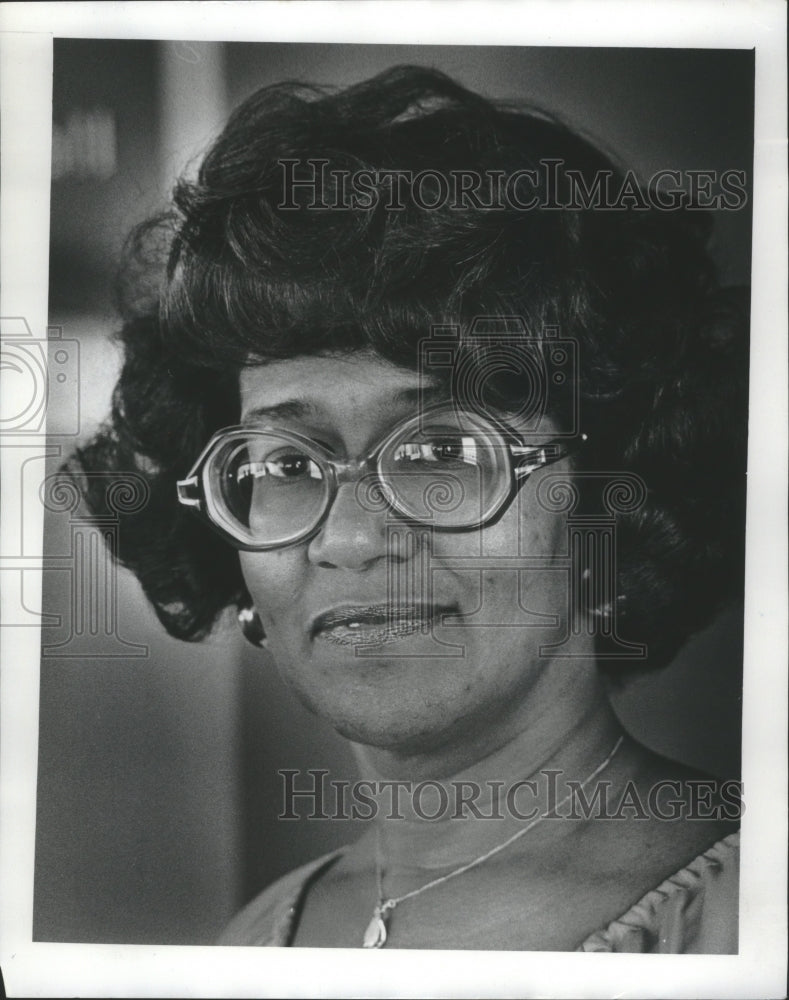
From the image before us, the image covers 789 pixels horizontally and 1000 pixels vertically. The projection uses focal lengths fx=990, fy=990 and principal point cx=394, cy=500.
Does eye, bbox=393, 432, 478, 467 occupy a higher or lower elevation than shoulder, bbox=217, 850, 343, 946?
higher

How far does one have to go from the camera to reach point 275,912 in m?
1.43

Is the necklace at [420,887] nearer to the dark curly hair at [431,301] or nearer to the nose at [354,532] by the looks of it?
the dark curly hair at [431,301]

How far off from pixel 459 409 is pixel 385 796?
1.85 feet

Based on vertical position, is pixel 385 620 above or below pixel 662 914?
above

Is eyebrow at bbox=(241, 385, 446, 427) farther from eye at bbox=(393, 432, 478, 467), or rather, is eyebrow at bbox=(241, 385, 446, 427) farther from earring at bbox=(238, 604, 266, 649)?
earring at bbox=(238, 604, 266, 649)

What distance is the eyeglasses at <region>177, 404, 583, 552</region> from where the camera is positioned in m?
1.38

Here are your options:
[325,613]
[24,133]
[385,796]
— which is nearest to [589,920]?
[385,796]

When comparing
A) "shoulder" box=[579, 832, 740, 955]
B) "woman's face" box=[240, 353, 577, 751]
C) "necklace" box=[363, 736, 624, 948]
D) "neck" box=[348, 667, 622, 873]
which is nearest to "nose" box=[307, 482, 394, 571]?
"woman's face" box=[240, 353, 577, 751]

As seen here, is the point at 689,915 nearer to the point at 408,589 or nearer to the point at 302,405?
the point at 408,589

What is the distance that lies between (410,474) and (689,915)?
0.74 m

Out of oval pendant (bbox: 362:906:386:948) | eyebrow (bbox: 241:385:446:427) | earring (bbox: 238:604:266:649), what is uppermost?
eyebrow (bbox: 241:385:446:427)

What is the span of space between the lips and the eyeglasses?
0.12m

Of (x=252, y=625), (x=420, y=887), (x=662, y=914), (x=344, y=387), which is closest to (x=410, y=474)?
(x=344, y=387)

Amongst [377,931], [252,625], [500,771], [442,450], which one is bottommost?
[377,931]
